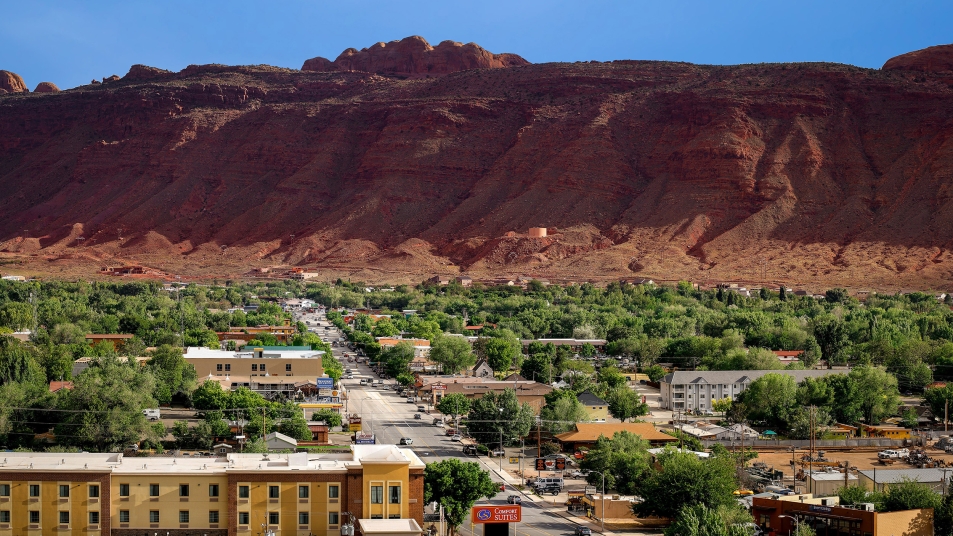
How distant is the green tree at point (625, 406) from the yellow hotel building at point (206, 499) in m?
35.7

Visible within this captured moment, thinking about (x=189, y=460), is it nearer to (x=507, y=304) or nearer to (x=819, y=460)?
(x=819, y=460)

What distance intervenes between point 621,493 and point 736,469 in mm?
4817

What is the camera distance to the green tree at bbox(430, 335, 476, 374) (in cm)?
9825

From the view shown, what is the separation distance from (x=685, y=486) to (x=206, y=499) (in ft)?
56.0

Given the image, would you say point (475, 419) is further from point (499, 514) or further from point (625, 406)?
point (499, 514)

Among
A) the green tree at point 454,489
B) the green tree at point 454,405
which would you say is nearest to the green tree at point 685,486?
the green tree at point 454,489

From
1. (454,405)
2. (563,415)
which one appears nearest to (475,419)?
(563,415)

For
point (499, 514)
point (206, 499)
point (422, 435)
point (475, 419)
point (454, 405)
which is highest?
point (206, 499)

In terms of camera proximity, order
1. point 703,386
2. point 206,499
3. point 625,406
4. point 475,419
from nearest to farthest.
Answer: point 206,499
point 475,419
point 625,406
point 703,386

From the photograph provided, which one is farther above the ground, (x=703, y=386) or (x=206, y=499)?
(x=206, y=499)

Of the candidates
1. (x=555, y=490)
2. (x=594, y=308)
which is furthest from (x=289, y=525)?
(x=594, y=308)

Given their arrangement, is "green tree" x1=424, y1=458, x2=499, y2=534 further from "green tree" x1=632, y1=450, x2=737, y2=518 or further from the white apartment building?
the white apartment building

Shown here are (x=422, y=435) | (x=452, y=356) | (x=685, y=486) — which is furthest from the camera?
(x=452, y=356)

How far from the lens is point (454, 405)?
241 feet
